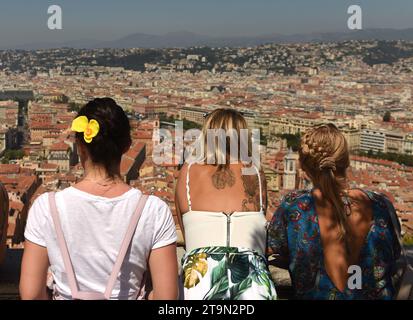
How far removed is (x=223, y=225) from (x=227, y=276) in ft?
0.60

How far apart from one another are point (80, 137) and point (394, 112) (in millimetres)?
48787

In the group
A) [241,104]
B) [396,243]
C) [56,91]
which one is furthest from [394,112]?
[396,243]

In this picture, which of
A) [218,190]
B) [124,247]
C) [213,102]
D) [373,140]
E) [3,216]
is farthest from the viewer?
[213,102]

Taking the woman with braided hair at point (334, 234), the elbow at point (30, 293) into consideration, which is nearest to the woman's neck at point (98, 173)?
the elbow at point (30, 293)

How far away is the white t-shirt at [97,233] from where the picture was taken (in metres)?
1.19

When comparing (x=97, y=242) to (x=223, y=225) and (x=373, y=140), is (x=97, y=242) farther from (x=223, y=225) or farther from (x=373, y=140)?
(x=373, y=140)

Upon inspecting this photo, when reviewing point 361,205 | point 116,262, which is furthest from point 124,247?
point 361,205

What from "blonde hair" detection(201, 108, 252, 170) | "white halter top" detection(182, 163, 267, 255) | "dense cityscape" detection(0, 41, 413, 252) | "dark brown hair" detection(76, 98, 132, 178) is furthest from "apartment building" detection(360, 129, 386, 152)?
"dark brown hair" detection(76, 98, 132, 178)

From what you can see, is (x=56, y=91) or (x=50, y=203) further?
(x=56, y=91)

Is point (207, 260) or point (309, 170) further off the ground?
point (309, 170)

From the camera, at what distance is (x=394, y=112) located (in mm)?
47688

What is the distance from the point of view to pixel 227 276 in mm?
1345
